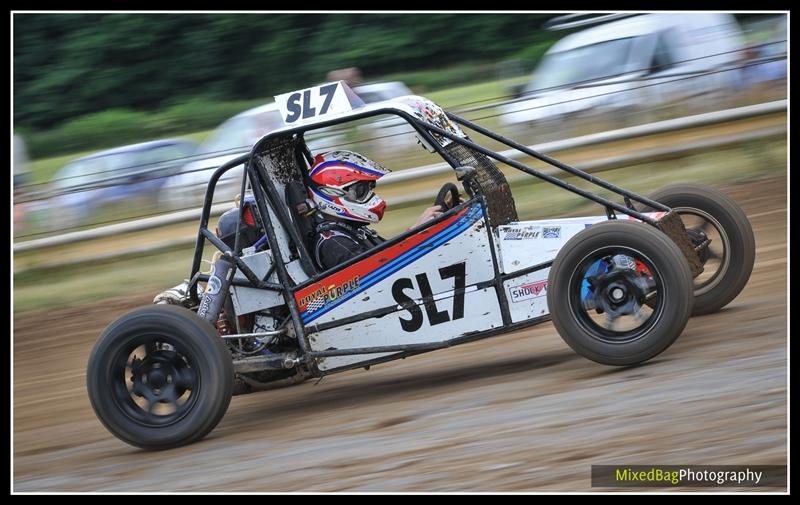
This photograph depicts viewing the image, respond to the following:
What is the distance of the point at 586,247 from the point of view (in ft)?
16.7

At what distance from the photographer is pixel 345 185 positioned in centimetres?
571

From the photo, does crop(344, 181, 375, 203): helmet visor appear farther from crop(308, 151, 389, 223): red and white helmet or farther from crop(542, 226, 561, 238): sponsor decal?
crop(542, 226, 561, 238): sponsor decal

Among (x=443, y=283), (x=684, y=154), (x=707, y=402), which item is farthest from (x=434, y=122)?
(x=684, y=154)

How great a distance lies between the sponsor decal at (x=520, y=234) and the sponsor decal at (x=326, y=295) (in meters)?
0.81

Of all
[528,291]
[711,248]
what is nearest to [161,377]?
[528,291]

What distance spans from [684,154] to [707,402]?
5.42 m

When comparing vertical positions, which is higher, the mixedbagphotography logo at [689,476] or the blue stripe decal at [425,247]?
the blue stripe decal at [425,247]

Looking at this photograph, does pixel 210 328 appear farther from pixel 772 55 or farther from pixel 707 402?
pixel 772 55

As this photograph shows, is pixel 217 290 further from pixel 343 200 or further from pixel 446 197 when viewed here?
pixel 446 197

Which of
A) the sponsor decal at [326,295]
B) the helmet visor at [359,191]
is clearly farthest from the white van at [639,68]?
the sponsor decal at [326,295]

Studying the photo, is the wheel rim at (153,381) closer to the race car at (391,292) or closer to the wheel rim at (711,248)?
the race car at (391,292)

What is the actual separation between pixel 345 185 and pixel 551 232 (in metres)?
1.14

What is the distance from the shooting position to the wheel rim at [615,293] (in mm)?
5113

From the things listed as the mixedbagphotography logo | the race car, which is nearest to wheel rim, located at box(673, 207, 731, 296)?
the race car
